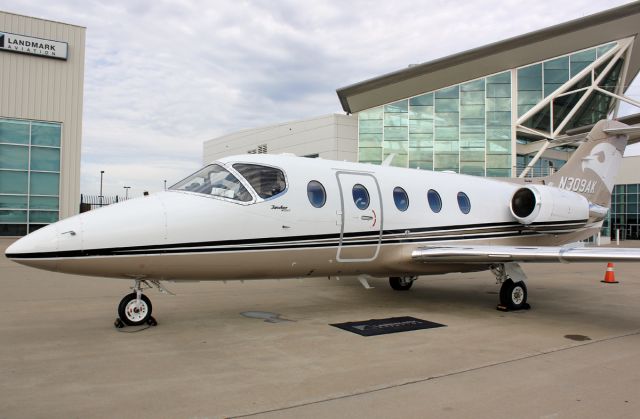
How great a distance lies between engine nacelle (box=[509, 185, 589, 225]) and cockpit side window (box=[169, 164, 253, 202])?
22.8 ft

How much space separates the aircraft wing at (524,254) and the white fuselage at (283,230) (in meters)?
0.48

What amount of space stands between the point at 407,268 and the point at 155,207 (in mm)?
5004

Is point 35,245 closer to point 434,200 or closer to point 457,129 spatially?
point 434,200

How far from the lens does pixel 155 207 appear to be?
7.06 metres

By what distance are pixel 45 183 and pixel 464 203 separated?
25.6 meters

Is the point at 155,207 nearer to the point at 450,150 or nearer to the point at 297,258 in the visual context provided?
the point at 297,258

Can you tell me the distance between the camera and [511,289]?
9.94 meters

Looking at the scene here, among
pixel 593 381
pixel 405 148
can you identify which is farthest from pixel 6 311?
pixel 405 148

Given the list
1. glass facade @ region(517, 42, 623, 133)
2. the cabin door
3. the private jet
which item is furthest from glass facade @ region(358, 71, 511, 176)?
the cabin door

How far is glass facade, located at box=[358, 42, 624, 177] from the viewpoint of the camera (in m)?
34.8

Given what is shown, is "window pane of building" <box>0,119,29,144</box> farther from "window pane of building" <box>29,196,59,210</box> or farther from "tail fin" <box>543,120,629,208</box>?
"tail fin" <box>543,120,629,208</box>

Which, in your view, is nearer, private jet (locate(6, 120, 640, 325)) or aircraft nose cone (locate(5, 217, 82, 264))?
aircraft nose cone (locate(5, 217, 82, 264))

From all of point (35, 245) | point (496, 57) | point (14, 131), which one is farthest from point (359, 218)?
point (496, 57)

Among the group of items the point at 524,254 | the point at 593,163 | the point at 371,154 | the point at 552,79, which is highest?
the point at 552,79
